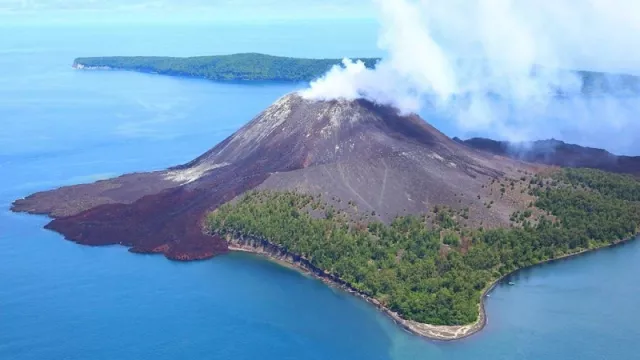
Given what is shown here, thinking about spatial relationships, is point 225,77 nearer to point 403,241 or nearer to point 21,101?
point 21,101

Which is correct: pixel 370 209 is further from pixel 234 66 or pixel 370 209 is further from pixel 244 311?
pixel 234 66

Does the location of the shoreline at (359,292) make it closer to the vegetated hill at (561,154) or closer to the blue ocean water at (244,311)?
the blue ocean water at (244,311)

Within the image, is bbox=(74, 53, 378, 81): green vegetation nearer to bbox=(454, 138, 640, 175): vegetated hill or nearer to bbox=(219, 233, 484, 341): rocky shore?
bbox=(454, 138, 640, 175): vegetated hill

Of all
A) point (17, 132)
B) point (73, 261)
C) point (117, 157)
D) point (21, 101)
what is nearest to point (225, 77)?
point (21, 101)

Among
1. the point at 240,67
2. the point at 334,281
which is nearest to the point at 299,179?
the point at 334,281

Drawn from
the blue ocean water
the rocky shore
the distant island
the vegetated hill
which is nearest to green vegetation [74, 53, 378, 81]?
the distant island

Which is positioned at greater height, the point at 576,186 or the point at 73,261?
the point at 576,186
